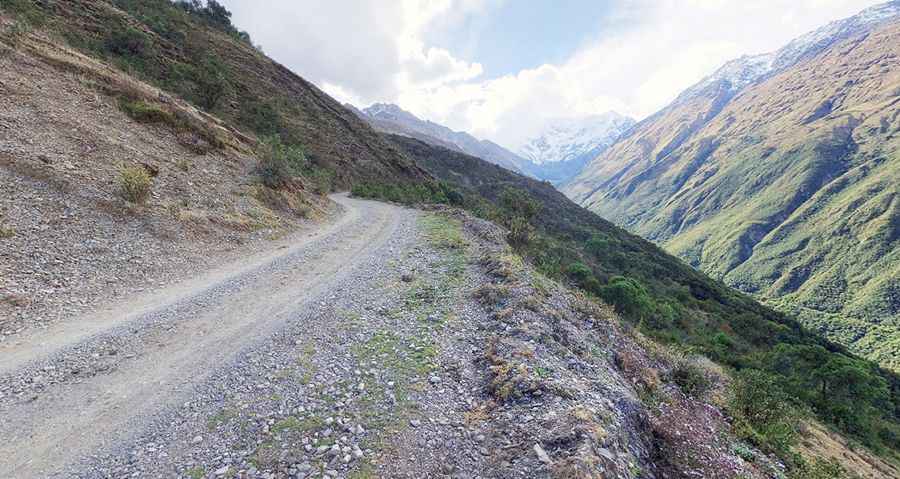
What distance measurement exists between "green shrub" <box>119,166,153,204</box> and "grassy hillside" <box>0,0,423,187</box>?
→ 2033 cm

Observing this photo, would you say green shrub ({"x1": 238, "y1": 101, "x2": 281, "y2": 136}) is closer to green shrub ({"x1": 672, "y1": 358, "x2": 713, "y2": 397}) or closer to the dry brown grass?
green shrub ({"x1": 672, "y1": 358, "x2": 713, "y2": 397})

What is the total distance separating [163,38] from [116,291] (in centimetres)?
4996

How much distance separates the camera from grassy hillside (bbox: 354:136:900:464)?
41250 millimetres

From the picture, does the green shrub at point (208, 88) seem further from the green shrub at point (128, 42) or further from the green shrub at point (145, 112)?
the green shrub at point (145, 112)

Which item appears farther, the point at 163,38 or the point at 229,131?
the point at 163,38

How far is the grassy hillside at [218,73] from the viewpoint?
34969mm

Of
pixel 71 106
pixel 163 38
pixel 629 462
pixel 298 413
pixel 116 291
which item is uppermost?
pixel 163 38

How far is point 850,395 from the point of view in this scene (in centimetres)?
4856

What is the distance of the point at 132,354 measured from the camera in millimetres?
9047

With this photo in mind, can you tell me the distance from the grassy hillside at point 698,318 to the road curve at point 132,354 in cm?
1579

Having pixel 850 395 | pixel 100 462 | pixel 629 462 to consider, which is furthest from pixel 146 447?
pixel 850 395

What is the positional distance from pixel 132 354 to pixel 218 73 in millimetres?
48816

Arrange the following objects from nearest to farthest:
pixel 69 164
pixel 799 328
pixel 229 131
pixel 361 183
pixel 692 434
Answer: pixel 692 434 < pixel 69 164 < pixel 229 131 < pixel 361 183 < pixel 799 328

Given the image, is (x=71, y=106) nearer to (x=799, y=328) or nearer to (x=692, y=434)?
(x=692, y=434)
